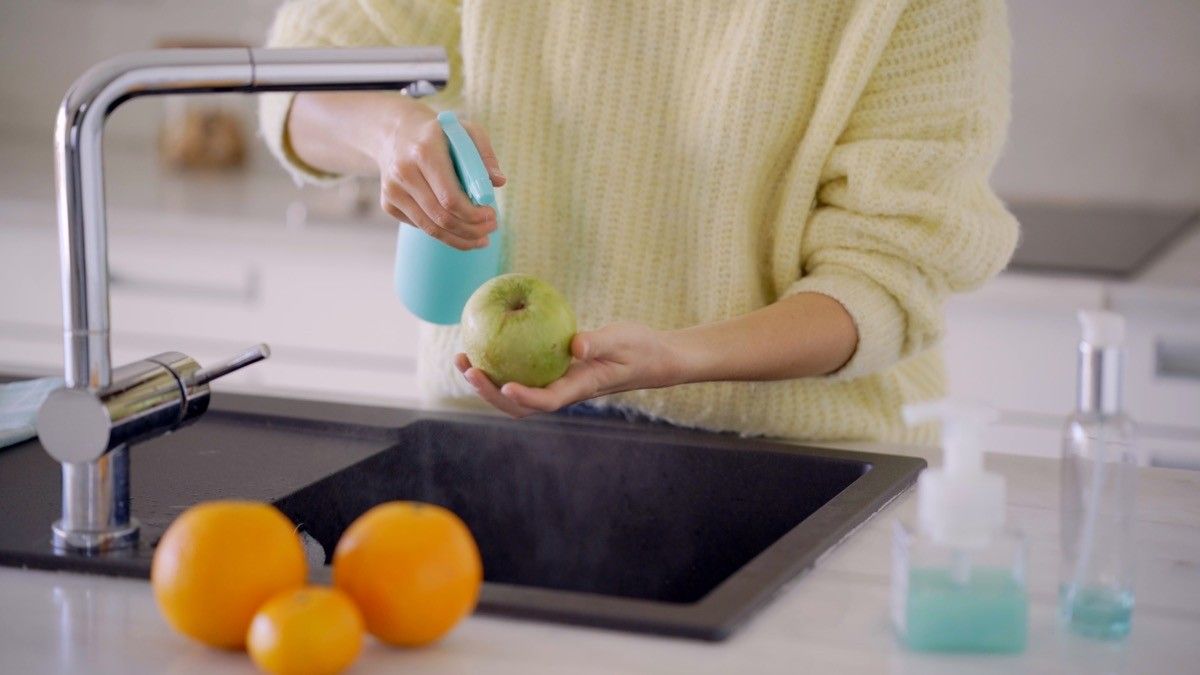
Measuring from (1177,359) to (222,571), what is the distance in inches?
67.3

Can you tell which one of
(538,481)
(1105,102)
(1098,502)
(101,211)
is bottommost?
(538,481)

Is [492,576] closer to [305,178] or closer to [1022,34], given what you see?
[305,178]

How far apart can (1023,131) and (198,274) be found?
1.47 metres

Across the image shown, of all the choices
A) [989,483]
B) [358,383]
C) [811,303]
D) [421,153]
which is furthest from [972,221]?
[358,383]

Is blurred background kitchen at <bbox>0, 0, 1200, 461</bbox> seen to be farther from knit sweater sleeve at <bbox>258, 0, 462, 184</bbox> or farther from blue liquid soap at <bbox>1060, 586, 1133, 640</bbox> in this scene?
blue liquid soap at <bbox>1060, 586, 1133, 640</bbox>

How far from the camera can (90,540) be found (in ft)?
3.04

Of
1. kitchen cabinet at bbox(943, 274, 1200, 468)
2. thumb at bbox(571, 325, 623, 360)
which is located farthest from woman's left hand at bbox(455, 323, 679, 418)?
kitchen cabinet at bbox(943, 274, 1200, 468)

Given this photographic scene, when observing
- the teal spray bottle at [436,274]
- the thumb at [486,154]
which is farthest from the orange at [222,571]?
the teal spray bottle at [436,274]

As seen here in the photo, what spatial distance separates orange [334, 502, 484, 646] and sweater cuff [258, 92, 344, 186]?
2.63 ft

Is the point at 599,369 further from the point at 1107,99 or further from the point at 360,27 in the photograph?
the point at 1107,99

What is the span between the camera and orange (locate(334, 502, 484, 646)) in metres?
0.77

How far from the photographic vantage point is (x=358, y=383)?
243cm

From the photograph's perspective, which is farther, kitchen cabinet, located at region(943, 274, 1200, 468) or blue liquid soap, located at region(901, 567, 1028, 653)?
kitchen cabinet, located at region(943, 274, 1200, 468)

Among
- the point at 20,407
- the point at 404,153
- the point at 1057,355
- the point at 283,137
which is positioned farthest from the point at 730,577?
the point at 1057,355
